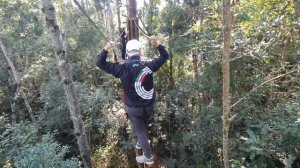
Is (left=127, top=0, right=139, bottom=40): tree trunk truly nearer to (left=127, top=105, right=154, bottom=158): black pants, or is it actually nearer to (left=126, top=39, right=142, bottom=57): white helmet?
(left=126, top=39, right=142, bottom=57): white helmet

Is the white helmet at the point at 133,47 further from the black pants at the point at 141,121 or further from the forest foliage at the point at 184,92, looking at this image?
the forest foliage at the point at 184,92

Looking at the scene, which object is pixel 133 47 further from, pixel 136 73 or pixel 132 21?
pixel 132 21

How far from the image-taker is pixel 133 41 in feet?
12.7

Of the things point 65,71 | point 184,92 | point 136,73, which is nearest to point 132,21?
point 136,73

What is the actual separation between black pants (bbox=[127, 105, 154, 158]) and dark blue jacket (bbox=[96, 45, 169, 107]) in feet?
0.27

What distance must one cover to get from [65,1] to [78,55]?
5.37 metres

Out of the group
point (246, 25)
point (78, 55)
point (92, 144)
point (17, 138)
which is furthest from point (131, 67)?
point (78, 55)

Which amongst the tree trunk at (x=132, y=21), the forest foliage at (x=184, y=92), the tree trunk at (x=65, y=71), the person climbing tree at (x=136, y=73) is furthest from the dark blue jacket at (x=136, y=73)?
the tree trunk at (x=65, y=71)

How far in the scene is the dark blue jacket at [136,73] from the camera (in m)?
3.88

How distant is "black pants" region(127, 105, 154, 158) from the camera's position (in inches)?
159

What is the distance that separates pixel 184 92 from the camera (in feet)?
22.5

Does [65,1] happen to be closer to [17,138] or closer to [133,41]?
[17,138]

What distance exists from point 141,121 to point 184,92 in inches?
112

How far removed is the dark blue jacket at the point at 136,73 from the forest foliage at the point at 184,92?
2.81 ft
